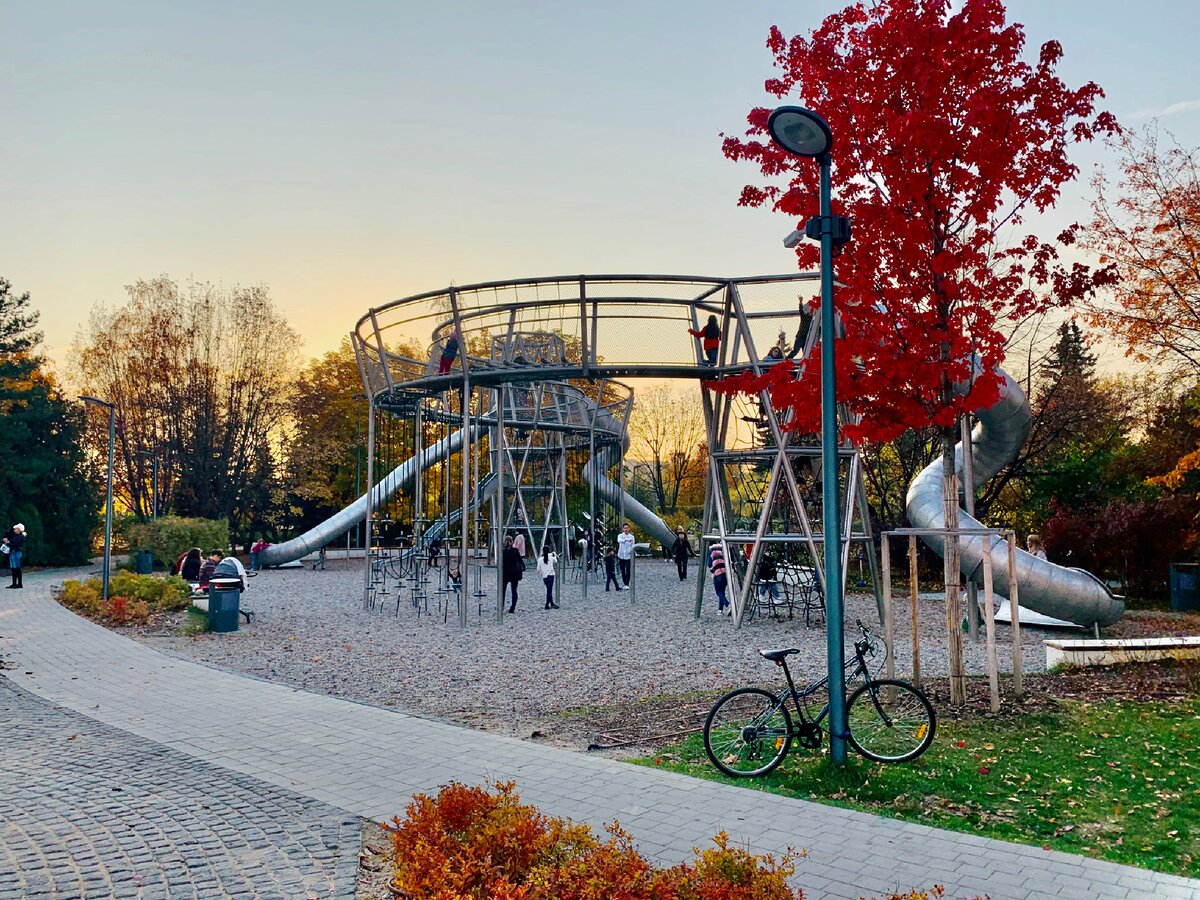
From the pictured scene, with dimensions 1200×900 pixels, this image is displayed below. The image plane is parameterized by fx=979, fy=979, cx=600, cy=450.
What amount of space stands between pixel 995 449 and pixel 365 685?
14.9 metres

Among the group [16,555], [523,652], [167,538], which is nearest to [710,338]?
[523,652]

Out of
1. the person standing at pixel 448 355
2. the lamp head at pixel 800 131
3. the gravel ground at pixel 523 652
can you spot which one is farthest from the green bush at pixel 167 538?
the lamp head at pixel 800 131

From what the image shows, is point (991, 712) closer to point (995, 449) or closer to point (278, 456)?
point (995, 449)

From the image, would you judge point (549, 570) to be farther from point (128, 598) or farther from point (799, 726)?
point (799, 726)

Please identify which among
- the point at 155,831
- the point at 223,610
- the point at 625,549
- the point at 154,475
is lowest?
the point at 155,831

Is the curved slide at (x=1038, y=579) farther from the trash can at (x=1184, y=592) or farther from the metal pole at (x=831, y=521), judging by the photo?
the metal pole at (x=831, y=521)

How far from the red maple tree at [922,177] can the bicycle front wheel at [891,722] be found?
2.73 m

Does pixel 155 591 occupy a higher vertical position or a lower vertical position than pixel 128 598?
higher

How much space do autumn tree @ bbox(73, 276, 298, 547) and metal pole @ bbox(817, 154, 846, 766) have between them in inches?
1461

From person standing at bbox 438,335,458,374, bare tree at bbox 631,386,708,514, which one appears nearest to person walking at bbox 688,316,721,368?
person standing at bbox 438,335,458,374

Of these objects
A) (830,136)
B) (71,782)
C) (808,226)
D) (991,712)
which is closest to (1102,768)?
(991,712)

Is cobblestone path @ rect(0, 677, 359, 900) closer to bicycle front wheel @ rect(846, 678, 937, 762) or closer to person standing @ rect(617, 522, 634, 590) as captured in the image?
bicycle front wheel @ rect(846, 678, 937, 762)

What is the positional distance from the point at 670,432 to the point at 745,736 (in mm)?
55048

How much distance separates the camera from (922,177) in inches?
358
